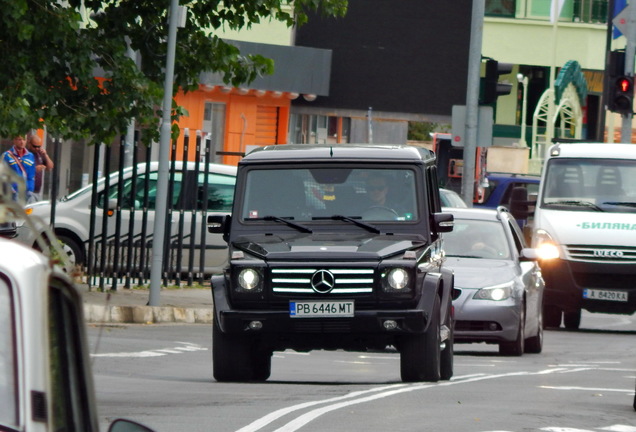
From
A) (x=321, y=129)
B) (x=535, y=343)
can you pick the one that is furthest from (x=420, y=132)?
(x=535, y=343)

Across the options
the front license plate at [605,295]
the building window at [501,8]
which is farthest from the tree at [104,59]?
the building window at [501,8]

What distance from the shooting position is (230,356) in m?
12.8

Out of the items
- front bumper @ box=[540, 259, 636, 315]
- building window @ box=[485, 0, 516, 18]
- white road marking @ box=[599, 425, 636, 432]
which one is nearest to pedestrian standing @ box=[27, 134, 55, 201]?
front bumper @ box=[540, 259, 636, 315]

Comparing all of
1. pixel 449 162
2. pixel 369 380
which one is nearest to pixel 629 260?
pixel 369 380

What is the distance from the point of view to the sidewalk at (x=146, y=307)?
19.0m

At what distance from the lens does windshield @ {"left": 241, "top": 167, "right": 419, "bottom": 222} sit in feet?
43.3

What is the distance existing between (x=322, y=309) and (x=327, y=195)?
4.21 feet

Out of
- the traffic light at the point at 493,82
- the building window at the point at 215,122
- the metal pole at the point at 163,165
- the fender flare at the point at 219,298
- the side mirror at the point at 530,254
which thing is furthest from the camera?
the building window at the point at 215,122

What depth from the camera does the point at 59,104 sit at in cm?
2030

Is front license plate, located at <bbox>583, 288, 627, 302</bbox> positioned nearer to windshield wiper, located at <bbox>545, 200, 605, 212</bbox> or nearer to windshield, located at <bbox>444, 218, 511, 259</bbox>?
windshield wiper, located at <bbox>545, 200, 605, 212</bbox>

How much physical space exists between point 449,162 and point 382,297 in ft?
118

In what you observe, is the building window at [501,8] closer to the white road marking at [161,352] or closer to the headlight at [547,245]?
the headlight at [547,245]

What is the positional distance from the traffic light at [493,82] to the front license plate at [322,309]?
14.6 metres

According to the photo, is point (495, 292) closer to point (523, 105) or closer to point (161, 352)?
point (161, 352)
